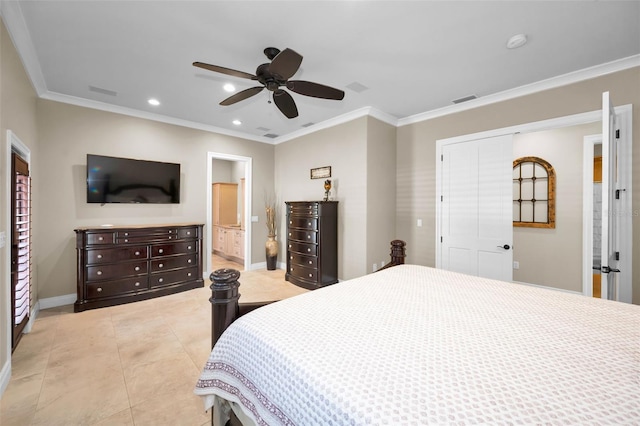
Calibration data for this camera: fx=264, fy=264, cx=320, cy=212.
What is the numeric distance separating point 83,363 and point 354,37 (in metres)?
3.60

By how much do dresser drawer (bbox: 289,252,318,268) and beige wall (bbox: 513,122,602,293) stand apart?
323 centimetres

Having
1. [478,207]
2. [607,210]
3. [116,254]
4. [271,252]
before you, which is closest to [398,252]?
[607,210]

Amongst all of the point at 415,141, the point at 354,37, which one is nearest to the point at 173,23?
the point at 354,37

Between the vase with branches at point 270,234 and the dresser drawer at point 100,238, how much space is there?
2626 mm

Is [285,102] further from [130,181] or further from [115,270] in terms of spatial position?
A: [115,270]

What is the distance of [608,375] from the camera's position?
803 millimetres

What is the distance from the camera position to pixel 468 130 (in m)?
3.76

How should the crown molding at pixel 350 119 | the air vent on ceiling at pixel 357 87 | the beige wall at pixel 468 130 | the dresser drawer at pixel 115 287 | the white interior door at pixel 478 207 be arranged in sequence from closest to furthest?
1. the beige wall at pixel 468 130
2. the air vent on ceiling at pixel 357 87
3. the dresser drawer at pixel 115 287
4. the white interior door at pixel 478 207
5. the crown molding at pixel 350 119

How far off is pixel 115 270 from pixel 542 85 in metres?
5.79

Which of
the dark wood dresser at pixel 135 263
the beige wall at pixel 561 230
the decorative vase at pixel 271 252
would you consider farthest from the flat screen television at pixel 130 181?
the beige wall at pixel 561 230

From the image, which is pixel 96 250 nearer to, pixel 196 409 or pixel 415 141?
pixel 196 409

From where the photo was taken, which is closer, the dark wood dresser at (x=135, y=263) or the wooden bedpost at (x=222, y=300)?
the wooden bedpost at (x=222, y=300)

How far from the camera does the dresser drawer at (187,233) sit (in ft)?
13.3

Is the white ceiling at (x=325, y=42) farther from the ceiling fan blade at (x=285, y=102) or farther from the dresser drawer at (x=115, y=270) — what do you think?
the dresser drawer at (x=115, y=270)
